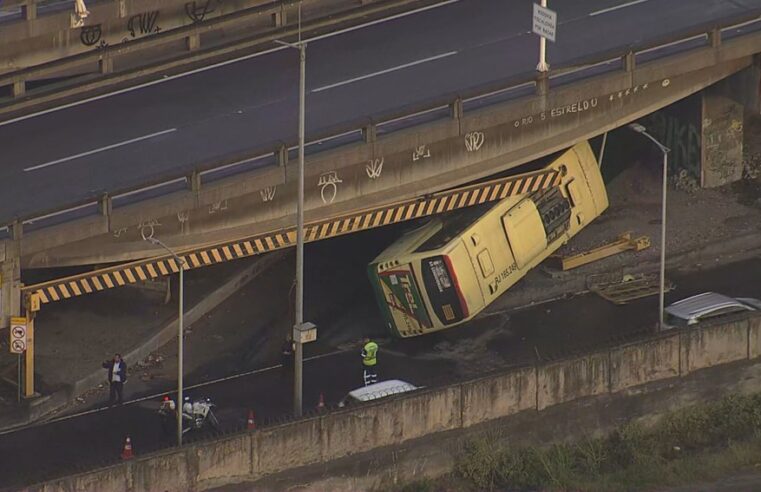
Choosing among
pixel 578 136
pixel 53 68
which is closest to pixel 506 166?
pixel 578 136

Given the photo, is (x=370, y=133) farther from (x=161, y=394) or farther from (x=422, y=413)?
(x=161, y=394)

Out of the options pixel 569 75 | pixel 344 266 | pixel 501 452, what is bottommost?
pixel 501 452

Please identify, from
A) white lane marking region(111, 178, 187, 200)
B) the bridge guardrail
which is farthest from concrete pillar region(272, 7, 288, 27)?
white lane marking region(111, 178, 187, 200)

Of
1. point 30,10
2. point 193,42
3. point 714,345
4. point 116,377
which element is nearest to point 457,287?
point 714,345

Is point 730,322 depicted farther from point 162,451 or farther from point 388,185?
point 162,451

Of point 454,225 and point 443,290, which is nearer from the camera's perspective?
point 443,290

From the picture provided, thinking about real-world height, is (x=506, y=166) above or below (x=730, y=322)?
above

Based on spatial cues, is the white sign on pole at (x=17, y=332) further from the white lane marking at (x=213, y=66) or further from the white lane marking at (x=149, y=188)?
the white lane marking at (x=213, y=66)

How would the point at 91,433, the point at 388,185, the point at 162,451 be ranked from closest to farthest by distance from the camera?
the point at 162,451 → the point at 91,433 → the point at 388,185
